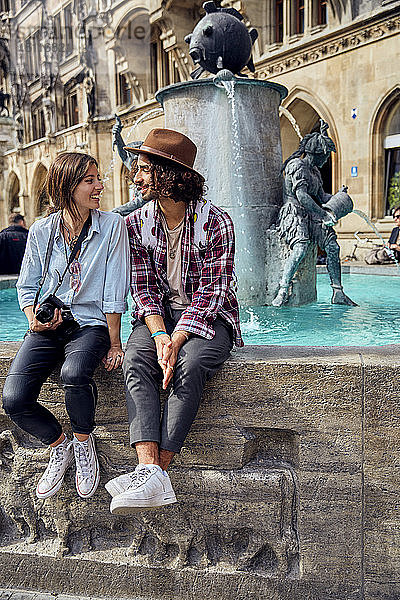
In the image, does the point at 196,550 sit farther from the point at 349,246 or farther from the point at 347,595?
the point at 349,246

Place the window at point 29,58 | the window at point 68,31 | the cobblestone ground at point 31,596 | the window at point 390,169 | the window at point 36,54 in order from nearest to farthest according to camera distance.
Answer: the cobblestone ground at point 31,596, the window at point 390,169, the window at point 68,31, the window at point 36,54, the window at point 29,58

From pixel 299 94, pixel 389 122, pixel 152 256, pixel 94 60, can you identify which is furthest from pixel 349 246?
pixel 94 60

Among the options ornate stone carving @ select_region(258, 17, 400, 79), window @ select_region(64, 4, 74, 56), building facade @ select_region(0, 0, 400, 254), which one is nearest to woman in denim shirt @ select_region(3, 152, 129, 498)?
building facade @ select_region(0, 0, 400, 254)

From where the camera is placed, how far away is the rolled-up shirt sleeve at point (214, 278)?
2.57 m

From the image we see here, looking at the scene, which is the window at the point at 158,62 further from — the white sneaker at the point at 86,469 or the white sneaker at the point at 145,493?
the white sneaker at the point at 145,493

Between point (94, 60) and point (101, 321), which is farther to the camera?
point (94, 60)

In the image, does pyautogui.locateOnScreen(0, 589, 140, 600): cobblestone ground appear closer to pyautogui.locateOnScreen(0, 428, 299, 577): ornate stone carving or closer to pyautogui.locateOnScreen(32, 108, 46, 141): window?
pyautogui.locateOnScreen(0, 428, 299, 577): ornate stone carving

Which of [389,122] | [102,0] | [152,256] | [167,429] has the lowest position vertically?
[167,429]

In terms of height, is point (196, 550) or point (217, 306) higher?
point (217, 306)

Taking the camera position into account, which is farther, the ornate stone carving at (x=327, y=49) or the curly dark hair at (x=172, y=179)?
the ornate stone carving at (x=327, y=49)

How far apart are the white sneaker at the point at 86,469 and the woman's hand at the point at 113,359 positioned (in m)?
0.31

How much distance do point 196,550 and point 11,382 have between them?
1.03m

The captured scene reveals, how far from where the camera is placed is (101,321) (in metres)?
2.69

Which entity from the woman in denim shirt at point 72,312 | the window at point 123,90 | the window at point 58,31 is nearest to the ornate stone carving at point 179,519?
the woman in denim shirt at point 72,312
